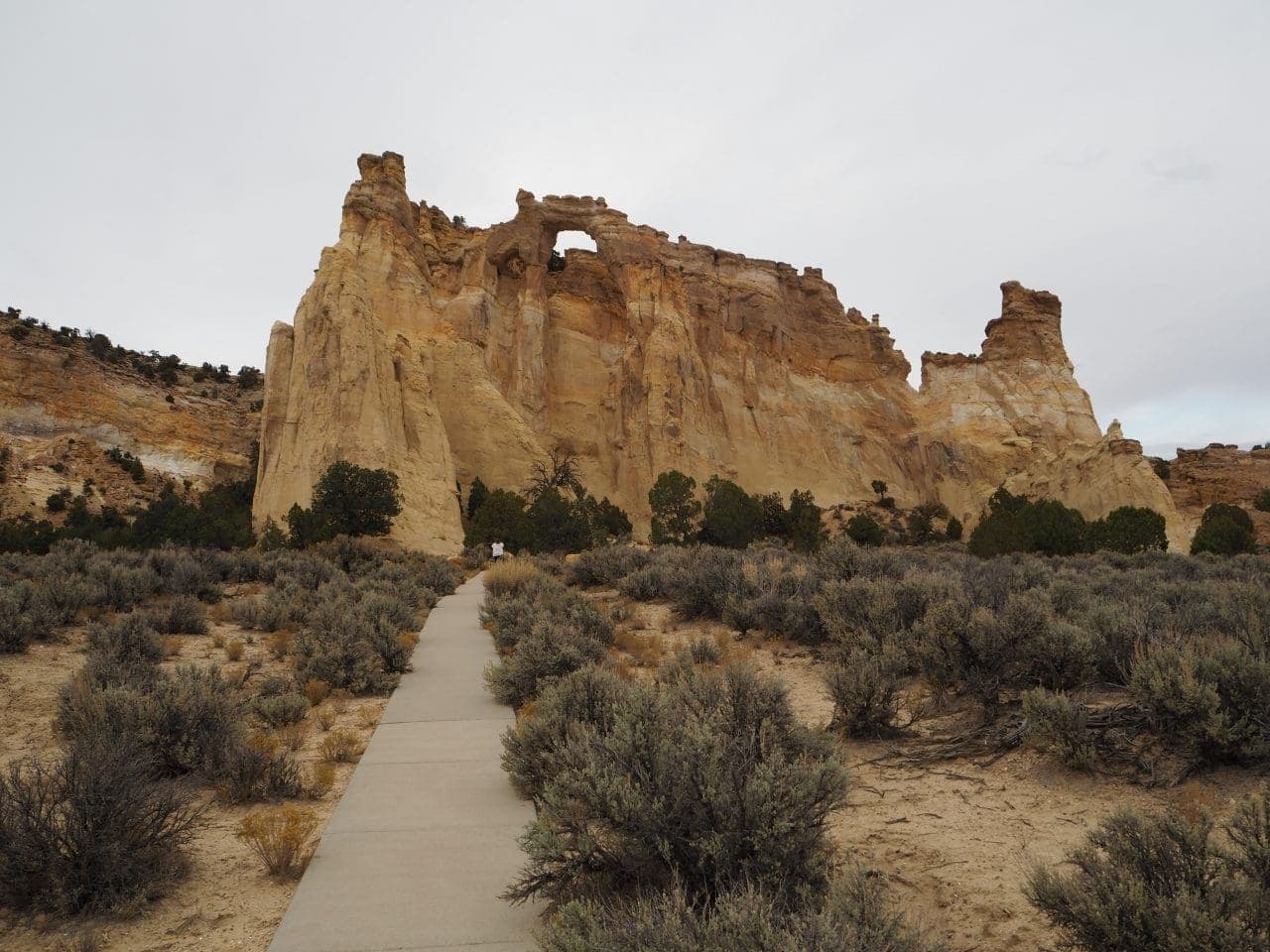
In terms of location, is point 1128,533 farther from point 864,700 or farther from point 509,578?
point 864,700

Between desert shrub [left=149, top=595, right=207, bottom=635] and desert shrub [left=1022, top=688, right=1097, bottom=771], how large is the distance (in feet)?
36.0

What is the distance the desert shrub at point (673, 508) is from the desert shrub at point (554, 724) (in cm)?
3872

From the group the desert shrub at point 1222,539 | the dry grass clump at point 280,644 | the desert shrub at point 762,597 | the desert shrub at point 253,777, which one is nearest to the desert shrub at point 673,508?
the desert shrub at point 1222,539

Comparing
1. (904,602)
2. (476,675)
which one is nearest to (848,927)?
(904,602)

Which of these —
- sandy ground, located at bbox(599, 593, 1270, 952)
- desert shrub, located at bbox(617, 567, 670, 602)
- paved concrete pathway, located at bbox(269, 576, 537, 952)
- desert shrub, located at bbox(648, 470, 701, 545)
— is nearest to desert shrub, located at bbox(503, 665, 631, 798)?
paved concrete pathway, located at bbox(269, 576, 537, 952)

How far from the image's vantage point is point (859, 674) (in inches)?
241

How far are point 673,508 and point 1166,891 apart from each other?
1750 inches

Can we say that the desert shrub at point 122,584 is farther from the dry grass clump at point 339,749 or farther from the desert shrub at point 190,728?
the dry grass clump at point 339,749

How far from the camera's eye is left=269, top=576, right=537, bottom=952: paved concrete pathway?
11.5 ft

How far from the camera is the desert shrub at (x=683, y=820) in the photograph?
325cm

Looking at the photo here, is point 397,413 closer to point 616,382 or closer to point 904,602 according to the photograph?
point 616,382

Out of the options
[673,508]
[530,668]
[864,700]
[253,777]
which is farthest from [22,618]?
[673,508]

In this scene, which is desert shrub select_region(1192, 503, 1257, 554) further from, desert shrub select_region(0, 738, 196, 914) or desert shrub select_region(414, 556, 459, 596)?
desert shrub select_region(0, 738, 196, 914)

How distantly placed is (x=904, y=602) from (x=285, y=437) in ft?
140
